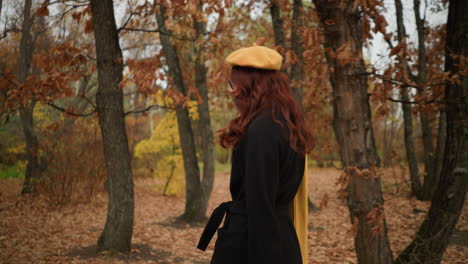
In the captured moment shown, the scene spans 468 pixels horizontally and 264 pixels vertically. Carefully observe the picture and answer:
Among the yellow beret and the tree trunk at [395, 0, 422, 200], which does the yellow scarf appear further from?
the tree trunk at [395, 0, 422, 200]

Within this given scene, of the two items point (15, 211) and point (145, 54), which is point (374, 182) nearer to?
point (15, 211)

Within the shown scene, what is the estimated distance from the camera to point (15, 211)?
8.88 metres

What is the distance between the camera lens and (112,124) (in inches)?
217

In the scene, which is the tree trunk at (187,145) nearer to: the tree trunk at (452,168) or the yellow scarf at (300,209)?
the tree trunk at (452,168)

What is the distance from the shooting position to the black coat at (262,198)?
1.79 m

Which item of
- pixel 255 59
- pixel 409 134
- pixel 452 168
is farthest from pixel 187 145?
pixel 255 59

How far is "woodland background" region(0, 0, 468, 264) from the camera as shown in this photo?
3562 millimetres

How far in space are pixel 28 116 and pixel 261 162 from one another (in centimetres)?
1067

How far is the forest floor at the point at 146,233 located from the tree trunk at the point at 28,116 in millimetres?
567

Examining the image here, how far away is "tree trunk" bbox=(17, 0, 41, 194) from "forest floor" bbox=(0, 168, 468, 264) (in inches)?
22.3

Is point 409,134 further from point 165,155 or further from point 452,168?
point 165,155

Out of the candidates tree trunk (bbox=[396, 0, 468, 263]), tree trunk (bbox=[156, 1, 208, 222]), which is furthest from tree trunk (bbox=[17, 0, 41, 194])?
tree trunk (bbox=[396, 0, 468, 263])

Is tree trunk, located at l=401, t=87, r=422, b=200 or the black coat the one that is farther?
tree trunk, located at l=401, t=87, r=422, b=200

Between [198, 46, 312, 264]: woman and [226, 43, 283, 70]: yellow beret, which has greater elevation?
[226, 43, 283, 70]: yellow beret
